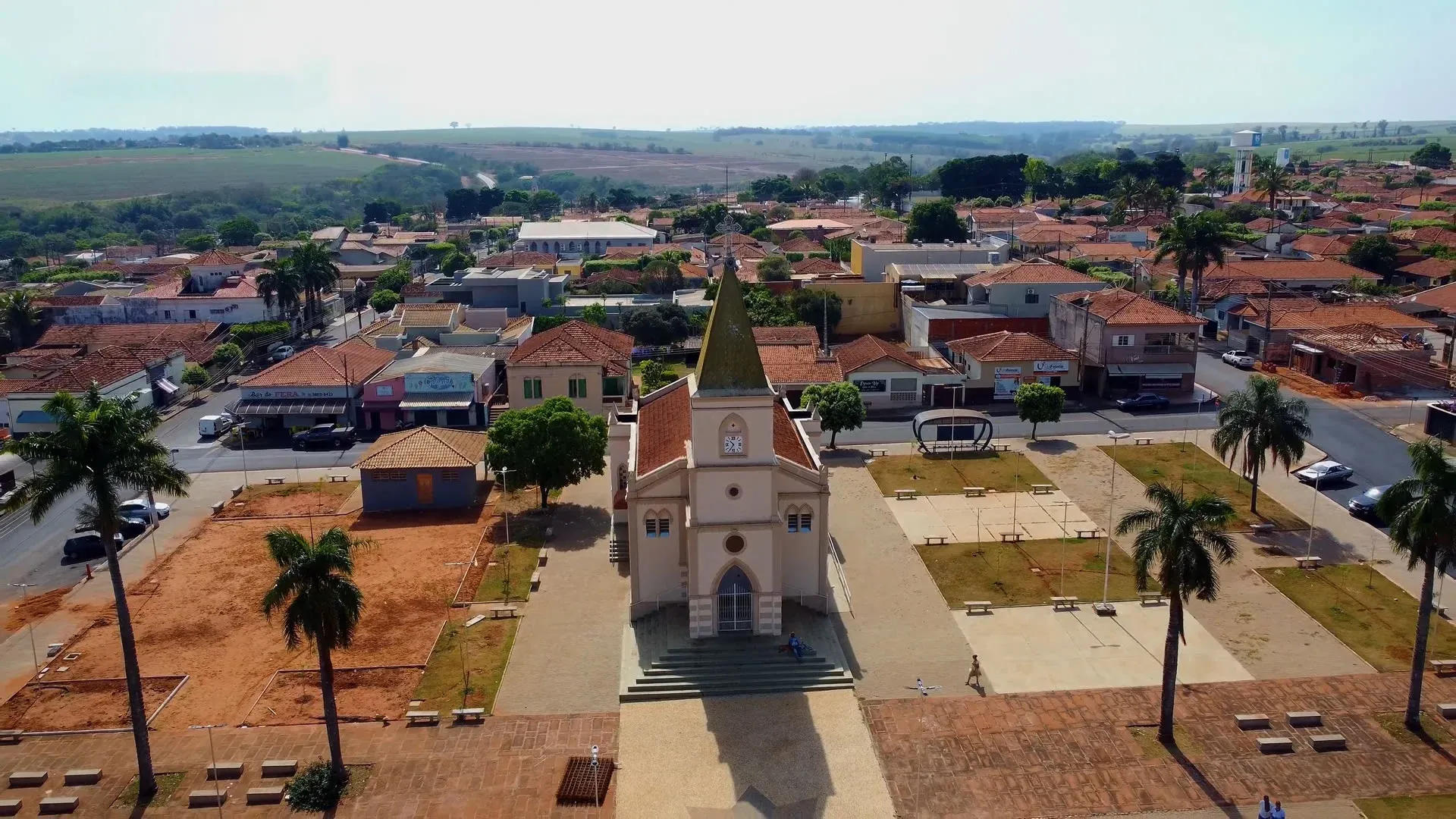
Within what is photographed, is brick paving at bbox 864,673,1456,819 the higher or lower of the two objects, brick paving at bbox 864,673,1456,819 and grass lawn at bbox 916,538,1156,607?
the lower

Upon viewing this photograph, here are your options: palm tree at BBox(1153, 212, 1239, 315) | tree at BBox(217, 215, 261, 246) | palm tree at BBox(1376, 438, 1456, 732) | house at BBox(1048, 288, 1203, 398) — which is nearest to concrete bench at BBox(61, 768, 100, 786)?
palm tree at BBox(1376, 438, 1456, 732)

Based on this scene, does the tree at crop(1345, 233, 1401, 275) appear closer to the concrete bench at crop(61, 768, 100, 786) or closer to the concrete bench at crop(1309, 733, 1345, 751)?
the concrete bench at crop(1309, 733, 1345, 751)

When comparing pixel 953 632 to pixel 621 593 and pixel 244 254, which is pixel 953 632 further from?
pixel 244 254

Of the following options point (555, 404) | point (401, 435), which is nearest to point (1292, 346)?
point (555, 404)

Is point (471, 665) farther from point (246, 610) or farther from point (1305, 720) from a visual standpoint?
point (1305, 720)

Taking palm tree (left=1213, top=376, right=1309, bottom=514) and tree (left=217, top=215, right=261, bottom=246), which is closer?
palm tree (left=1213, top=376, right=1309, bottom=514)

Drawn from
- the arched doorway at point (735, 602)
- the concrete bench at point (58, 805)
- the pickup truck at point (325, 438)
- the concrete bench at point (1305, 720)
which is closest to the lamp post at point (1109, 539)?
the concrete bench at point (1305, 720)
